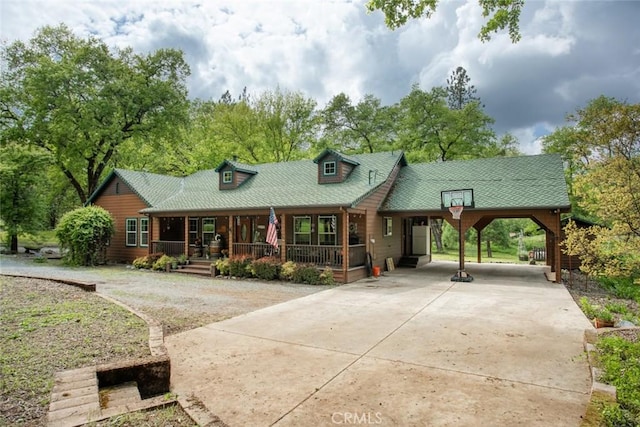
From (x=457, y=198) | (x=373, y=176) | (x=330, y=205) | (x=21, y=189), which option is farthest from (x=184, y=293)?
(x=21, y=189)

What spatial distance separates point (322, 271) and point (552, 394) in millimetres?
9461

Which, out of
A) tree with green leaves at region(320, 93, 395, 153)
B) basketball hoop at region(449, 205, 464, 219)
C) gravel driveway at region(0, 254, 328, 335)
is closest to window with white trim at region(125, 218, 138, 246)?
gravel driveway at region(0, 254, 328, 335)

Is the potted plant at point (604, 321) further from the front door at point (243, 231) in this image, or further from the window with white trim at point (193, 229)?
the window with white trim at point (193, 229)

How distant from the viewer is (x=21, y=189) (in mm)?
21453

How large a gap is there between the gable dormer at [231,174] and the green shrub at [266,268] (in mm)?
5913

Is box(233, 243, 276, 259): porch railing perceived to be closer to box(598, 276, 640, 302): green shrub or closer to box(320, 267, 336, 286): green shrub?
box(320, 267, 336, 286): green shrub

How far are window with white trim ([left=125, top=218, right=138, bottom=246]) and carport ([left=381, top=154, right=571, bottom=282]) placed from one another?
43.2 feet

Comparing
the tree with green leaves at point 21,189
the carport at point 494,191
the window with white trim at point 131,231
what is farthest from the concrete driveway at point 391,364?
the tree with green leaves at point 21,189

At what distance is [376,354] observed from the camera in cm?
568

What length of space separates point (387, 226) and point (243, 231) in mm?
6912

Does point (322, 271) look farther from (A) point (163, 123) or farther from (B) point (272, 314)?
(A) point (163, 123)

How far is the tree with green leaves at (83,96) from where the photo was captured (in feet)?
74.0

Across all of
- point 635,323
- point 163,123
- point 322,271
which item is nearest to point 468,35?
point 635,323

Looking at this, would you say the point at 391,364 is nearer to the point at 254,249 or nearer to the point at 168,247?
the point at 254,249
